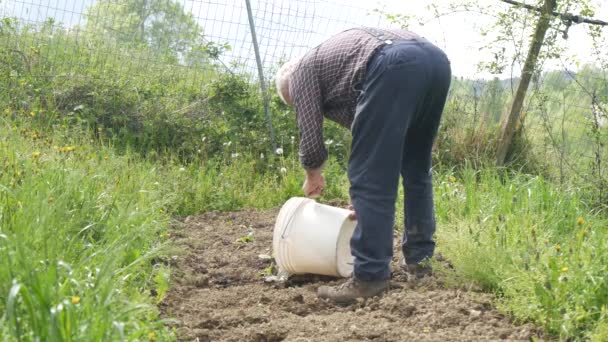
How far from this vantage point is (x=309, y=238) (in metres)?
3.98

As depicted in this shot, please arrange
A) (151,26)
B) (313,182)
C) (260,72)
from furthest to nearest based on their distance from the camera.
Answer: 1. (151,26)
2. (260,72)
3. (313,182)

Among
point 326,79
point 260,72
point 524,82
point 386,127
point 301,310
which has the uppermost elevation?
point 524,82

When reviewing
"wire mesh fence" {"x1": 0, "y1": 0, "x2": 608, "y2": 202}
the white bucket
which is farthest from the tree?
the white bucket

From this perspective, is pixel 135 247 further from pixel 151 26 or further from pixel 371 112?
pixel 151 26

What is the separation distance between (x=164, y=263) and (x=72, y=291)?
1.73 meters

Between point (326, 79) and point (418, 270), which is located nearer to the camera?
point (326, 79)

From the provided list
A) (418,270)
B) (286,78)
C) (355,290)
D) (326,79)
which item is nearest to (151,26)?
(286,78)

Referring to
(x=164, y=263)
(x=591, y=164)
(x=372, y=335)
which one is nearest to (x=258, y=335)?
(x=372, y=335)

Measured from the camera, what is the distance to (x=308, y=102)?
3.51m

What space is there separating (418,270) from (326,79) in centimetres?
108

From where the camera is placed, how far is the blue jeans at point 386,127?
332 cm

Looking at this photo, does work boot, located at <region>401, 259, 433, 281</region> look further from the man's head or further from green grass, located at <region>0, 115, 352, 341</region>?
green grass, located at <region>0, 115, 352, 341</region>

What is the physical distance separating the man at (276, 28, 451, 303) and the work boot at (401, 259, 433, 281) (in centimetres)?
8

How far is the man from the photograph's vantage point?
333 cm
